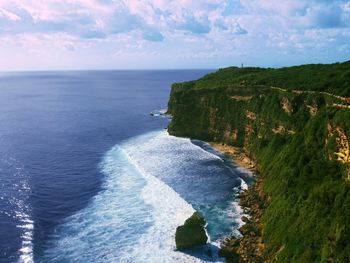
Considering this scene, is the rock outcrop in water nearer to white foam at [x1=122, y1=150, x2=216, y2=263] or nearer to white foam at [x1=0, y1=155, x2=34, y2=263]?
white foam at [x1=122, y1=150, x2=216, y2=263]

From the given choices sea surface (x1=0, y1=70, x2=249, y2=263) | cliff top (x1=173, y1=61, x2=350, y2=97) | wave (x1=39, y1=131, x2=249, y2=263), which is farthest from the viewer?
cliff top (x1=173, y1=61, x2=350, y2=97)

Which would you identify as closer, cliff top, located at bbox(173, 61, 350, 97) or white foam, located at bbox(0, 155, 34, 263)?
white foam, located at bbox(0, 155, 34, 263)

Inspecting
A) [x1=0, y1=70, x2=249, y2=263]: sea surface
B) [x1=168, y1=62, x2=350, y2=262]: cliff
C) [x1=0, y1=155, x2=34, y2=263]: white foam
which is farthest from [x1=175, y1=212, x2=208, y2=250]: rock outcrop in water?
[x1=0, y1=155, x2=34, y2=263]: white foam

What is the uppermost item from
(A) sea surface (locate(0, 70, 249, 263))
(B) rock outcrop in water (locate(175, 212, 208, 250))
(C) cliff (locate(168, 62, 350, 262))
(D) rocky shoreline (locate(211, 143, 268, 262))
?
(C) cliff (locate(168, 62, 350, 262))

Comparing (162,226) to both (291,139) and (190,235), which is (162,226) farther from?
(291,139)

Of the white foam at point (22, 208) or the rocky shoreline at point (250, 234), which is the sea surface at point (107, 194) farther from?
the rocky shoreline at point (250, 234)

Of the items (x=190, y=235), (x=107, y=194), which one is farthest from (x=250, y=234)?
(x=107, y=194)

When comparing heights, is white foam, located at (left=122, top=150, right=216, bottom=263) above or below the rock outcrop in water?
below

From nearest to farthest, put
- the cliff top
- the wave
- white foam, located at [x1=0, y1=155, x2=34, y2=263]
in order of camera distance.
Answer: white foam, located at [x1=0, y1=155, x2=34, y2=263] < the wave < the cliff top
